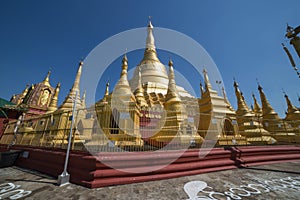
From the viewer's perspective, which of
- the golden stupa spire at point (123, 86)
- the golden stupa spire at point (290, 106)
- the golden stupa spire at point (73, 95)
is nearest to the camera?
the golden stupa spire at point (123, 86)

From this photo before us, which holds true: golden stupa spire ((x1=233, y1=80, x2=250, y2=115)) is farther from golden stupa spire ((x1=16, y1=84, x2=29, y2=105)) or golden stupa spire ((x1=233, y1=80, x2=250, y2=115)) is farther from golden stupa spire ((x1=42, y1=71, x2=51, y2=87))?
golden stupa spire ((x1=16, y1=84, x2=29, y2=105))


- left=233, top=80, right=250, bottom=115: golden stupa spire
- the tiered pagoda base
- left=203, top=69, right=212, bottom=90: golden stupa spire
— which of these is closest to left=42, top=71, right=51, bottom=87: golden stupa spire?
the tiered pagoda base

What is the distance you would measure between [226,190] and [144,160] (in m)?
2.37

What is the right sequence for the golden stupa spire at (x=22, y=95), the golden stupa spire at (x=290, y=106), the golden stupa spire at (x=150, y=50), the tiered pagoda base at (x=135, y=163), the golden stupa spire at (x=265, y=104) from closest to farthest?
the tiered pagoda base at (x=135, y=163) → the golden stupa spire at (x=265, y=104) → the golden stupa spire at (x=290, y=106) → the golden stupa spire at (x=22, y=95) → the golden stupa spire at (x=150, y=50)

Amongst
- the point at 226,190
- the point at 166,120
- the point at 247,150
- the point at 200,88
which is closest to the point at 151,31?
the point at 200,88

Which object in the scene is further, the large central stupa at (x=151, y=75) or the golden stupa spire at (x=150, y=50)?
the golden stupa spire at (x=150, y=50)

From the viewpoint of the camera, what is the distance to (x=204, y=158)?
510cm

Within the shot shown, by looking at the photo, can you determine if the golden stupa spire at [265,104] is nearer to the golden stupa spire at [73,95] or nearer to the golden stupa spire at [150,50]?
the golden stupa spire at [150,50]

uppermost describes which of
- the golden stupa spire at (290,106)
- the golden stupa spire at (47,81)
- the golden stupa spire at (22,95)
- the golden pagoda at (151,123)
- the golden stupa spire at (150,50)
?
the golden stupa spire at (150,50)

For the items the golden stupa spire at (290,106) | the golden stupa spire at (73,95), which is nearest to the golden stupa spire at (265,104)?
the golden stupa spire at (290,106)

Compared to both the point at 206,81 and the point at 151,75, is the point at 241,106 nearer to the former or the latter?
the point at 206,81

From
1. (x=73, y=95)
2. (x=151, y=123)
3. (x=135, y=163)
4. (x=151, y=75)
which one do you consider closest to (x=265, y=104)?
(x=151, y=123)

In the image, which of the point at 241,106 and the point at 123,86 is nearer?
the point at 123,86

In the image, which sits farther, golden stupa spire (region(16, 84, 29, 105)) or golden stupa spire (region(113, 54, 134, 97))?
golden stupa spire (region(16, 84, 29, 105))
